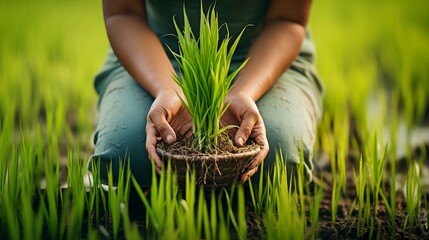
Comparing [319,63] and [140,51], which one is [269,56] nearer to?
[140,51]

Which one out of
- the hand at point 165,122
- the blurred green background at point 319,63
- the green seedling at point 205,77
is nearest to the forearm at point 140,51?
the hand at point 165,122

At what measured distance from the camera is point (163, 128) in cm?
149

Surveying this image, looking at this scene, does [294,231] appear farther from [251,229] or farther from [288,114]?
[288,114]

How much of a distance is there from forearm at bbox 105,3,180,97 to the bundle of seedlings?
18 cm

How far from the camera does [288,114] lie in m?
1.77

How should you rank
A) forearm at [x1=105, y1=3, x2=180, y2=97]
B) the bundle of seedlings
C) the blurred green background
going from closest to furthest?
1. the bundle of seedlings
2. forearm at [x1=105, y1=3, x2=180, y2=97]
3. the blurred green background

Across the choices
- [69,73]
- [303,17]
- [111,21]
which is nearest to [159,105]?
[111,21]

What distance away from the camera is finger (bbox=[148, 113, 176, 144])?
1.48 m

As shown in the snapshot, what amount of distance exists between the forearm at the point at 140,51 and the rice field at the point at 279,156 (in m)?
0.27

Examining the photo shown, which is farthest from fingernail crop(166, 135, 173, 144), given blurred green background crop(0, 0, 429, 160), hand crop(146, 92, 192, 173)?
blurred green background crop(0, 0, 429, 160)

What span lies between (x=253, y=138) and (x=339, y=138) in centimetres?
68

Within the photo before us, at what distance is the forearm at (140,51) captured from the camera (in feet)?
5.51

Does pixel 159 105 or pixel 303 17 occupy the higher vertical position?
pixel 303 17

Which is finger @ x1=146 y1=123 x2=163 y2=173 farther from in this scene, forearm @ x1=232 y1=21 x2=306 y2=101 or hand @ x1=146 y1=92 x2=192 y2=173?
forearm @ x1=232 y1=21 x2=306 y2=101
